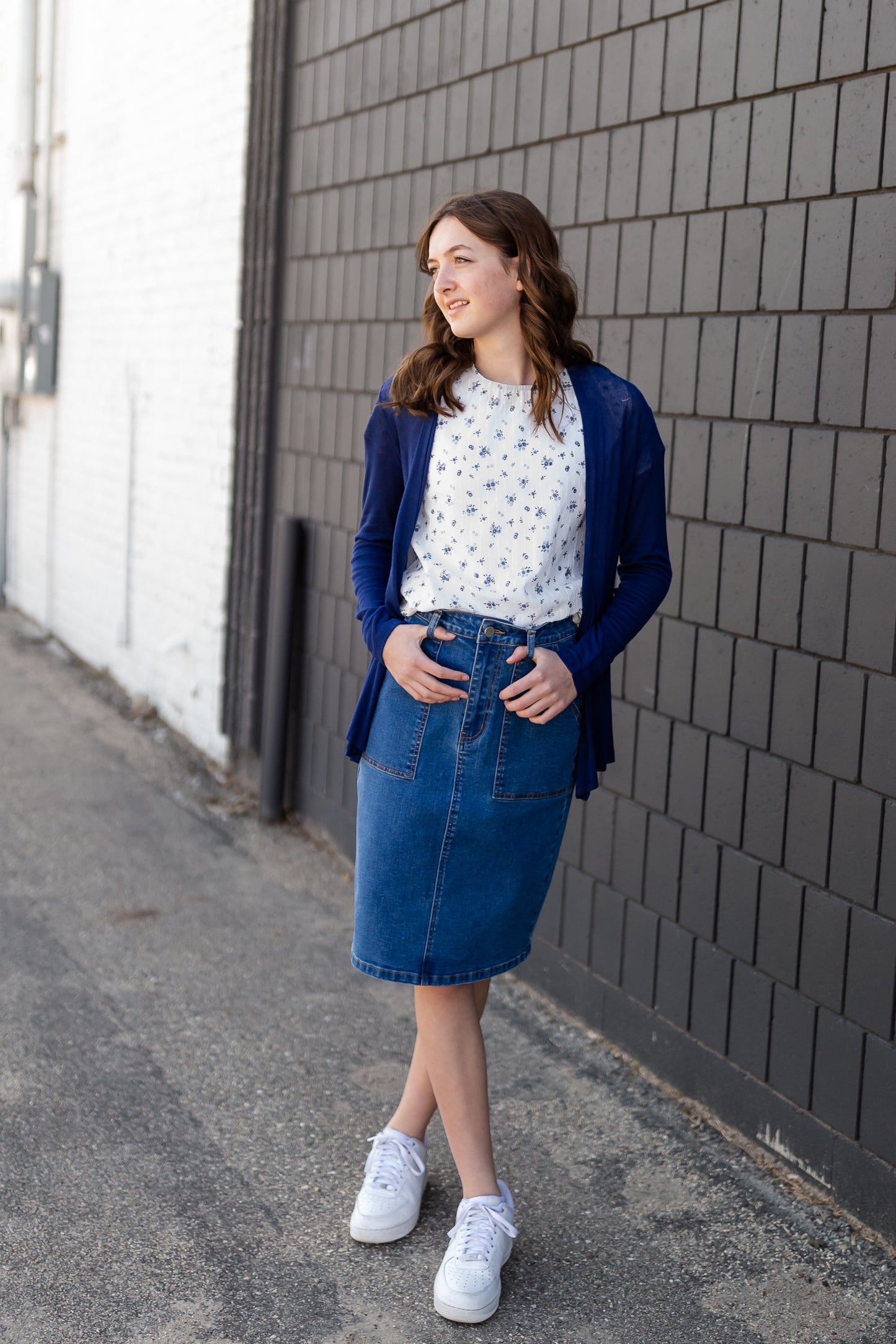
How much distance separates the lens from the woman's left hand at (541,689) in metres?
2.53

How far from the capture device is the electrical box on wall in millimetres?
9234

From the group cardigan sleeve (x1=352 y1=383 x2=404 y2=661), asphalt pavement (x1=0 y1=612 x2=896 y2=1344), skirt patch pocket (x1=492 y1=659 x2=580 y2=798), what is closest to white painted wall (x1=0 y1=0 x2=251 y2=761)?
asphalt pavement (x1=0 y1=612 x2=896 y2=1344)

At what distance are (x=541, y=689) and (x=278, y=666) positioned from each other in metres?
3.40

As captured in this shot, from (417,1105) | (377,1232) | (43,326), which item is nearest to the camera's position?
(377,1232)

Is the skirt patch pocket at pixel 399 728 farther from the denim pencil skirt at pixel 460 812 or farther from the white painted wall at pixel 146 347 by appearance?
the white painted wall at pixel 146 347

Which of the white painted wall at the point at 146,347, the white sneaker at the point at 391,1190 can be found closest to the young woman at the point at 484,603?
the white sneaker at the point at 391,1190

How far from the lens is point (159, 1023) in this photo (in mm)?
3941

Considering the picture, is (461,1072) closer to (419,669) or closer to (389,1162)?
(389,1162)

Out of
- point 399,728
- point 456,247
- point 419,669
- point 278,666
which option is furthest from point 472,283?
point 278,666

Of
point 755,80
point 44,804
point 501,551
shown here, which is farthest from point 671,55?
point 44,804

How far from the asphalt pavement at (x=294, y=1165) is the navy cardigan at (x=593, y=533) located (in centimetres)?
97

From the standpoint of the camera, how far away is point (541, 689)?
252cm

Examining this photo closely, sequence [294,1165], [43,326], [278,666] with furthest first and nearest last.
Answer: [43,326], [278,666], [294,1165]

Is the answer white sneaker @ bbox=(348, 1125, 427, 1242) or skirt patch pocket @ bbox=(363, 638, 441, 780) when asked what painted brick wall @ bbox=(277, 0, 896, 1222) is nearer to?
white sneaker @ bbox=(348, 1125, 427, 1242)
